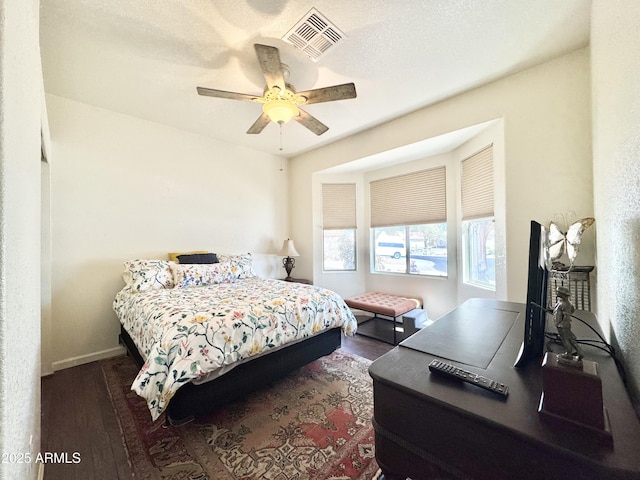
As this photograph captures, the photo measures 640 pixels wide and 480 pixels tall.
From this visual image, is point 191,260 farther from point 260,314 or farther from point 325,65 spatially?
point 325,65

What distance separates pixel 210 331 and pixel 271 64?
1.86 meters

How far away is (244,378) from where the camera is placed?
6.32 ft

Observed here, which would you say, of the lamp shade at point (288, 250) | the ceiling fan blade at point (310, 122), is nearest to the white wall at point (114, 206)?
the lamp shade at point (288, 250)

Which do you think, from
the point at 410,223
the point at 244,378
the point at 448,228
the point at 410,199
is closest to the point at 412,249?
the point at 410,223

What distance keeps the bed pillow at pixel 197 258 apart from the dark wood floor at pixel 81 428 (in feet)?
4.34

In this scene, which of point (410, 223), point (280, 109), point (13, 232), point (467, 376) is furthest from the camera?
point (410, 223)

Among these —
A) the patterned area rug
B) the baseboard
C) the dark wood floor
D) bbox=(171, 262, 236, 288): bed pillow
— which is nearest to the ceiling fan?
bbox=(171, 262, 236, 288): bed pillow

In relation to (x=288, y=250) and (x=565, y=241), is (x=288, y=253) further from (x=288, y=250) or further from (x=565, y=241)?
(x=565, y=241)

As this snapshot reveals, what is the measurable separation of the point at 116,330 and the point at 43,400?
34.5 inches

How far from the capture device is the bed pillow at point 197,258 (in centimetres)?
315

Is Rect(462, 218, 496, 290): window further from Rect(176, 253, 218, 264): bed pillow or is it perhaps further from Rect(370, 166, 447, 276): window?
Rect(176, 253, 218, 264): bed pillow

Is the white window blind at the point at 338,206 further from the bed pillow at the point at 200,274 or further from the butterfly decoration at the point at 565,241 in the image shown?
the butterfly decoration at the point at 565,241

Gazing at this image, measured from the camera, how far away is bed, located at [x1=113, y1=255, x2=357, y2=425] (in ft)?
5.21

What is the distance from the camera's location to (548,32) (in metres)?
1.88
